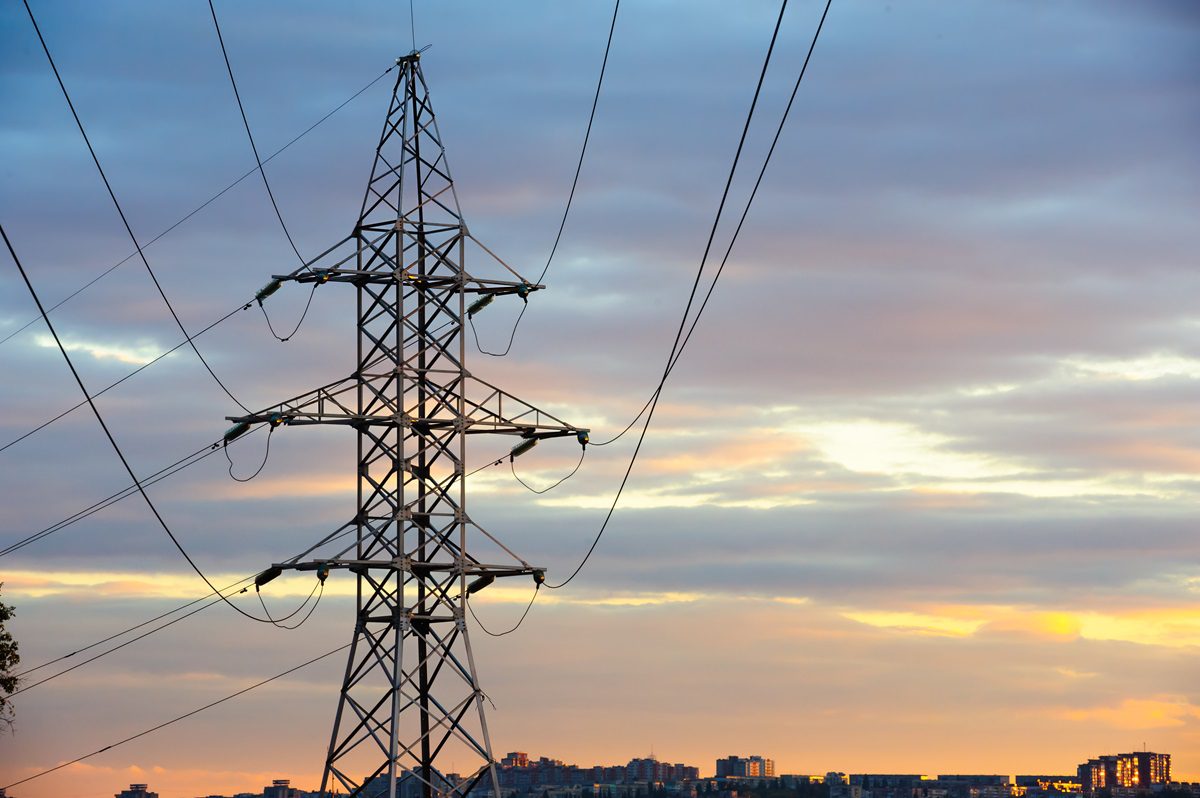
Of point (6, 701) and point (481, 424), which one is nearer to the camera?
point (481, 424)

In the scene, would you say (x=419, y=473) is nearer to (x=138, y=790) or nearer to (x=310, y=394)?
(x=310, y=394)

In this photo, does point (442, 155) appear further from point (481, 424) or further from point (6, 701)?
point (6, 701)

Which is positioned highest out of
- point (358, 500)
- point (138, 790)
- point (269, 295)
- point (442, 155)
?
point (442, 155)

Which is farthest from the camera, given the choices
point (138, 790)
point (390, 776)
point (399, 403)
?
point (138, 790)

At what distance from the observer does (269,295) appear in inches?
2297

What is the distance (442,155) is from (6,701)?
27708 millimetres

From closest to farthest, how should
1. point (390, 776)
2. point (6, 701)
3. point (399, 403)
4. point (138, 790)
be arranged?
point (390, 776), point (399, 403), point (6, 701), point (138, 790)

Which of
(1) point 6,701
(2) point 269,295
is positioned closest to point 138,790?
(1) point 6,701

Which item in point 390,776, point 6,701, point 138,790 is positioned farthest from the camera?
point 138,790

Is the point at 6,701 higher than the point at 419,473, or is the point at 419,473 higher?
the point at 419,473

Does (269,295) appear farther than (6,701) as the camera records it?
No

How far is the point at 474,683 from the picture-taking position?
55.1 metres

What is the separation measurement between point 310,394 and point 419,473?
4.06 m

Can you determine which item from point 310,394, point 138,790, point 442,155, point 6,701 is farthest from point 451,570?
point 138,790
